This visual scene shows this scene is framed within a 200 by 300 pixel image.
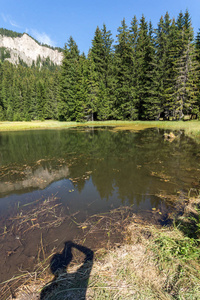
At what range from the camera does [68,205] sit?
5016mm

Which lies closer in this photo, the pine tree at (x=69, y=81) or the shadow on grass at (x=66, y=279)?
the shadow on grass at (x=66, y=279)

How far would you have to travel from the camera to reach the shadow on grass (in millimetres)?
2221

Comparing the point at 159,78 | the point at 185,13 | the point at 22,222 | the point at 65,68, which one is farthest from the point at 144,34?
the point at 22,222

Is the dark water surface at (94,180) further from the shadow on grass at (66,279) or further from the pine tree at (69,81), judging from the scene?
the pine tree at (69,81)

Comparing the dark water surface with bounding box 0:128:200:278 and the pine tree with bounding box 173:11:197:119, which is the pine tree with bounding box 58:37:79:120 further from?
the dark water surface with bounding box 0:128:200:278

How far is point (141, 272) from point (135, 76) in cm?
3693

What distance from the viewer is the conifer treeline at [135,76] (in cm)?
2814

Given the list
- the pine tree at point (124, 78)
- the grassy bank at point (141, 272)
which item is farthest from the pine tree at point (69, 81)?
the grassy bank at point (141, 272)

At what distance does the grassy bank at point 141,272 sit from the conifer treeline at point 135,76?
29.5 m

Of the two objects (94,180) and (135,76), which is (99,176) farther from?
(135,76)

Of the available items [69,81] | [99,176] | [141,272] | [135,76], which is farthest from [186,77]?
[141,272]

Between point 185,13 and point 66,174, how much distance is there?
41.3 meters

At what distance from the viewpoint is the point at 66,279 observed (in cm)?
249

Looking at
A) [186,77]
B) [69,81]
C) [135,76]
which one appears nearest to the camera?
[186,77]
